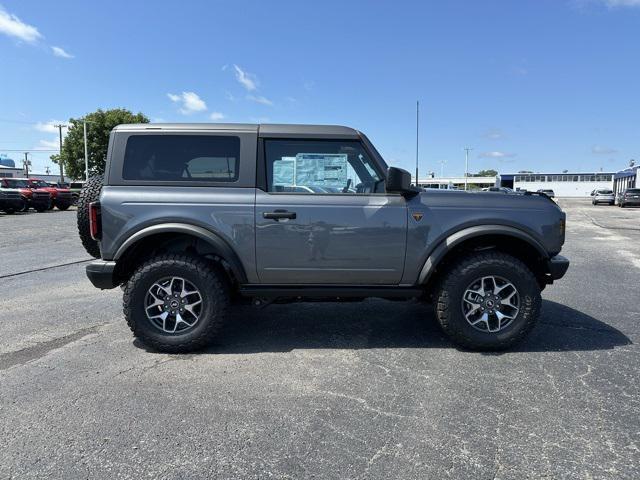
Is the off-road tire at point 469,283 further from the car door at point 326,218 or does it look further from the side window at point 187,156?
the side window at point 187,156

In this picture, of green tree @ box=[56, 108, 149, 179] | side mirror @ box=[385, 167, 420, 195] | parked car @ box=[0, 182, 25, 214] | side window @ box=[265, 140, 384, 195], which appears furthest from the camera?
green tree @ box=[56, 108, 149, 179]

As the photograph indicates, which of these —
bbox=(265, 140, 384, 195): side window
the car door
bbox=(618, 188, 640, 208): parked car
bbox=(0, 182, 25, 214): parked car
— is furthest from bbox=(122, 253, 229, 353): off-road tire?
bbox=(618, 188, 640, 208): parked car

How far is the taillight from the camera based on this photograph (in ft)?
12.7

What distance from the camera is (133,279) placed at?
3.89 m

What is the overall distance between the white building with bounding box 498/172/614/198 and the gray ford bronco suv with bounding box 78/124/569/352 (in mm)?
86373

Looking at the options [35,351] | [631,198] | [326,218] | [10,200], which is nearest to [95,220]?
[35,351]

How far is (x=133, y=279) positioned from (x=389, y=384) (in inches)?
92.2

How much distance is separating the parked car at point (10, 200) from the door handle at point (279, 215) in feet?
80.1

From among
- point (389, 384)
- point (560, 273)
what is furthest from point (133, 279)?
point (560, 273)

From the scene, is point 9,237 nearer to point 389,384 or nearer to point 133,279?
point 133,279

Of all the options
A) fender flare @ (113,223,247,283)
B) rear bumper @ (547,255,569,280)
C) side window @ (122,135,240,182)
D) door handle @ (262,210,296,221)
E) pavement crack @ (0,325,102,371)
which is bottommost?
pavement crack @ (0,325,102,371)

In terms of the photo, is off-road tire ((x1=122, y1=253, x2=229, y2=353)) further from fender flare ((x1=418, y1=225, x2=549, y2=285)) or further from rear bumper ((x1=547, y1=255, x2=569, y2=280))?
rear bumper ((x1=547, y1=255, x2=569, y2=280))

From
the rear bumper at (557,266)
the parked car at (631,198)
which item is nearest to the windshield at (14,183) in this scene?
the rear bumper at (557,266)

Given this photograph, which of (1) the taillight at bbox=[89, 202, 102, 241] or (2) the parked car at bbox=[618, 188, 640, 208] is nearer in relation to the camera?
(1) the taillight at bbox=[89, 202, 102, 241]
